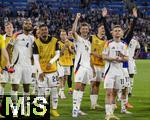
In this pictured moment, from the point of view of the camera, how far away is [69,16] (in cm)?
4522

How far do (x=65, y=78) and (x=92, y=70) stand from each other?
494 centimetres

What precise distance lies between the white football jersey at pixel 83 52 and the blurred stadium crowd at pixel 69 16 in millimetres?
29393

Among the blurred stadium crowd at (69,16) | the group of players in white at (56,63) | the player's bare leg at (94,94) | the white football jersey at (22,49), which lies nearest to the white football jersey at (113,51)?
the group of players in white at (56,63)

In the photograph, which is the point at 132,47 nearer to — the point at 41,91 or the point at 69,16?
the point at 41,91

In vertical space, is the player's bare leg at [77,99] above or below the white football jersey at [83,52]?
below

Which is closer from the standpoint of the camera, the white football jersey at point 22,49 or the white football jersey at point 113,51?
the white football jersey at point 113,51

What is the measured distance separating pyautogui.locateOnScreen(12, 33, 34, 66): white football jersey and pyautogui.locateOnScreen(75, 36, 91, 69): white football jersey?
1200 millimetres

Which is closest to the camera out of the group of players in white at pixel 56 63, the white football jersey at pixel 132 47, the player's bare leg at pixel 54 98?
the group of players in white at pixel 56 63

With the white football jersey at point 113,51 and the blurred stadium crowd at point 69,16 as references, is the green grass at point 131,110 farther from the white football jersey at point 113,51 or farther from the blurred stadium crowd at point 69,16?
the blurred stadium crowd at point 69,16

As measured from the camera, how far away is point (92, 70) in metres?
12.6

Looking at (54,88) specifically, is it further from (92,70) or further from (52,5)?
(52,5)

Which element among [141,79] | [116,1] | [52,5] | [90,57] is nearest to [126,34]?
[90,57]

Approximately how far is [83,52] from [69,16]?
1291 inches

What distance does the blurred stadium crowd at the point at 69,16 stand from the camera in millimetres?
43469
